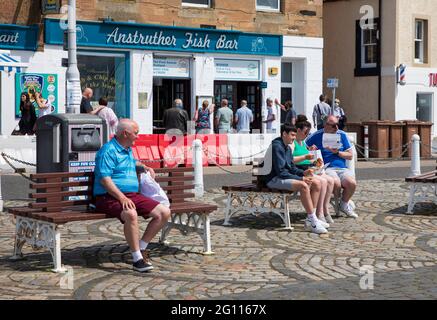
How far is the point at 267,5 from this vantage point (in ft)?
109

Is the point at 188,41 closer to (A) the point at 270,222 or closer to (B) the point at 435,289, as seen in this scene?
(A) the point at 270,222

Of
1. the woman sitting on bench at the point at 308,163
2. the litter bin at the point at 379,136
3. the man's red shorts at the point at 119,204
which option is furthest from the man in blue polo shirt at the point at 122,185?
the litter bin at the point at 379,136

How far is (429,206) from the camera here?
14.9 metres

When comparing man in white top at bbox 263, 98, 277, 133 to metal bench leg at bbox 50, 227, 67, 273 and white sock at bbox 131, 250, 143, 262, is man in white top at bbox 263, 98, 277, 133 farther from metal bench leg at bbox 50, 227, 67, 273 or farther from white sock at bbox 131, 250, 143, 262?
metal bench leg at bbox 50, 227, 67, 273

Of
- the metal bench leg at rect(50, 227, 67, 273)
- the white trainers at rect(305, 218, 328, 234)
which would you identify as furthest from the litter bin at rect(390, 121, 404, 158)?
the metal bench leg at rect(50, 227, 67, 273)

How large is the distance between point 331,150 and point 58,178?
516 cm

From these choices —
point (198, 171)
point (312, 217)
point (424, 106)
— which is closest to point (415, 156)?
point (198, 171)

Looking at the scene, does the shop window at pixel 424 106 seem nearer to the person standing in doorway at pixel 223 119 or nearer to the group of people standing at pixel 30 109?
the person standing in doorway at pixel 223 119

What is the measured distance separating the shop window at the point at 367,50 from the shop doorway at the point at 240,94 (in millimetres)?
6897

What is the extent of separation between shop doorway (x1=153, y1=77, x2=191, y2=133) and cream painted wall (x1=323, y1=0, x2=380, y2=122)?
32.7 ft

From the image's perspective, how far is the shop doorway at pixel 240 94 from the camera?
31.9m

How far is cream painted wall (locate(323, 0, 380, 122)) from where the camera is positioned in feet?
124

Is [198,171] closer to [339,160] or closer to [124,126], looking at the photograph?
[339,160]

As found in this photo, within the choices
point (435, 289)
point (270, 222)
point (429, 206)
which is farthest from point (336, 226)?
point (435, 289)
